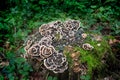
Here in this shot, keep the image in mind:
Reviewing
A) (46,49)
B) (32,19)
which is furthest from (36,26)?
(46,49)

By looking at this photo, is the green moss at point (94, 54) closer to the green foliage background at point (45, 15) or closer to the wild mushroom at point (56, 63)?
the wild mushroom at point (56, 63)

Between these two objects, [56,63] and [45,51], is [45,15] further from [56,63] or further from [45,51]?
[56,63]

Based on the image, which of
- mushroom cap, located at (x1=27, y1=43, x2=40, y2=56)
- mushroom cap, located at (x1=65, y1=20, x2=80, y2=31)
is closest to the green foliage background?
mushroom cap, located at (x1=65, y1=20, x2=80, y2=31)

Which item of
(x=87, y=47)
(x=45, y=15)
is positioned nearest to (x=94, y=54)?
(x=87, y=47)

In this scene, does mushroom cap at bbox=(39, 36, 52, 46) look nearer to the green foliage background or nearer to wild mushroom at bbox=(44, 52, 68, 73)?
wild mushroom at bbox=(44, 52, 68, 73)

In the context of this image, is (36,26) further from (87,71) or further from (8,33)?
(87,71)

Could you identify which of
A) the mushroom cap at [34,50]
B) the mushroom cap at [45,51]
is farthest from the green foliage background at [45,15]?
the mushroom cap at [45,51]
